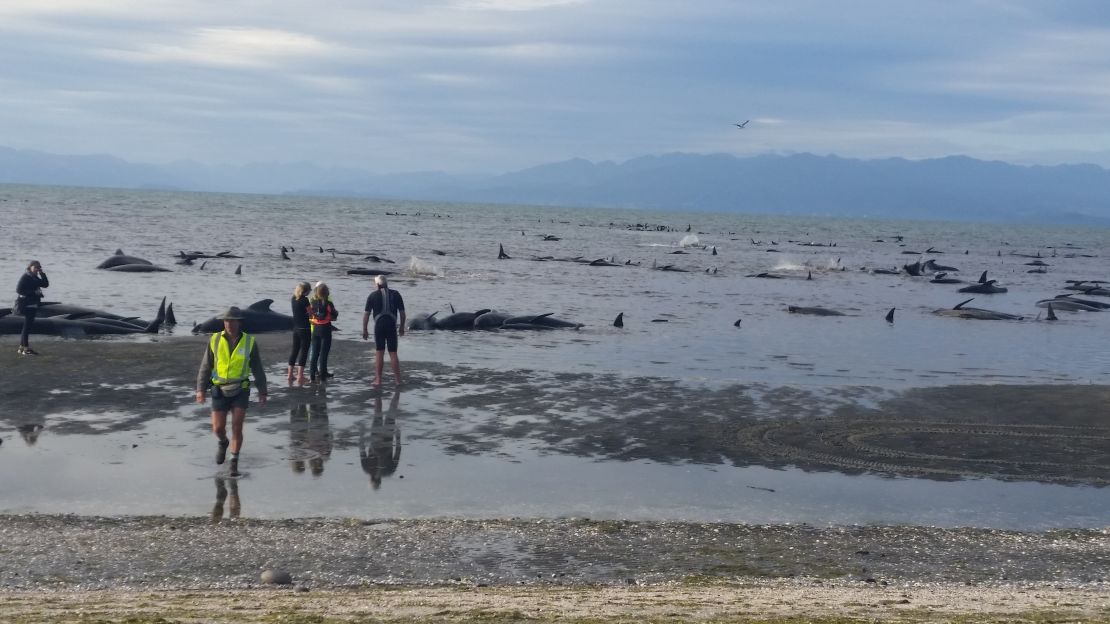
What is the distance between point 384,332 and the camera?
18859 millimetres

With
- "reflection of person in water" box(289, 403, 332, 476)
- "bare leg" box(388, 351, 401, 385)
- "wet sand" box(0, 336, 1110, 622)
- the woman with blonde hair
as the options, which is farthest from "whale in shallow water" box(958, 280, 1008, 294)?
"reflection of person in water" box(289, 403, 332, 476)

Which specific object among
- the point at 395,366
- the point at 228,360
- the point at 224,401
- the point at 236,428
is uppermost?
the point at 228,360

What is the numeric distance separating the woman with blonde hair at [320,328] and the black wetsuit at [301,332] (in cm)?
10

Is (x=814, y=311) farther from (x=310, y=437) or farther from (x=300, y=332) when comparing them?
(x=310, y=437)

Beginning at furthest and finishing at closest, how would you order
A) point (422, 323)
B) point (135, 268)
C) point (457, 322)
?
point (135, 268), point (457, 322), point (422, 323)

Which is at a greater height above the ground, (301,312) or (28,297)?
(301,312)

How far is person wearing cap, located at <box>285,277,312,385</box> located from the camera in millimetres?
18859

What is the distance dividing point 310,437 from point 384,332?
12.9 feet

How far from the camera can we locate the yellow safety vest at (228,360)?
43.5 feet

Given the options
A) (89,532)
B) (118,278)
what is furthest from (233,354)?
(118,278)

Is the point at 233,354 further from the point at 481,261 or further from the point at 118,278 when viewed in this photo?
the point at 481,261

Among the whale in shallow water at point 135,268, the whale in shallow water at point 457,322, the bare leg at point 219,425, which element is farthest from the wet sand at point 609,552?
the whale in shallow water at point 135,268

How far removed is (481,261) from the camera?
208ft

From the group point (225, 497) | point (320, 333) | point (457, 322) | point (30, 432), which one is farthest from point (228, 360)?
point (457, 322)
